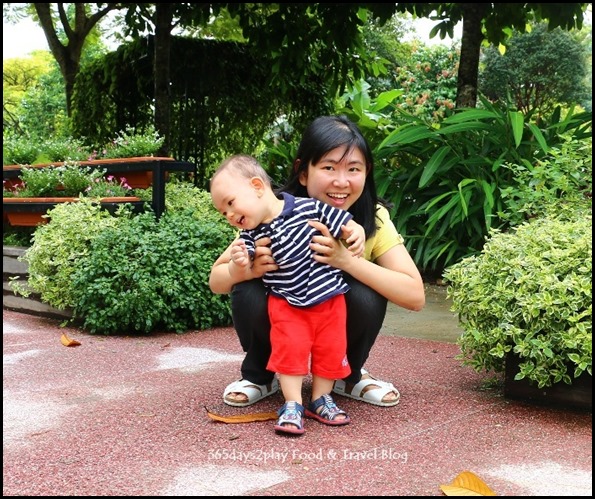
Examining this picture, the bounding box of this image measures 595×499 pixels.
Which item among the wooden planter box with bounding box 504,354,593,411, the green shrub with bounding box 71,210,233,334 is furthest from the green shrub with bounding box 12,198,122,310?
the wooden planter box with bounding box 504,354,593,411

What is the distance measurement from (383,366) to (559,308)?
113 cm

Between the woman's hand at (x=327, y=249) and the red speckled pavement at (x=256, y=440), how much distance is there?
579 millimetres

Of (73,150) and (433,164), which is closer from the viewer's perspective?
(433,164)

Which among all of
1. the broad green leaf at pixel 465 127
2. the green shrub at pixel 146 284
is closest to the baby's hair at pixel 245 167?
the green shrub at pixel 146 284

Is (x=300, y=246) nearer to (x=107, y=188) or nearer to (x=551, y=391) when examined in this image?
(x=551, y=391)

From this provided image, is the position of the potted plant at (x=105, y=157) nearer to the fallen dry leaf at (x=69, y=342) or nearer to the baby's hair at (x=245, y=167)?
the fallen dry leaf at (x=69, y=342)

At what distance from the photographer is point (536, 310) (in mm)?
2760

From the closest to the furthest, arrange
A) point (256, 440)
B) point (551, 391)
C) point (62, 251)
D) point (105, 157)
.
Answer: point (256, 440) → point (551, 391) → point (62, 251) → point (105, 157)

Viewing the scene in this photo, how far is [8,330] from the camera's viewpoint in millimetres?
4801

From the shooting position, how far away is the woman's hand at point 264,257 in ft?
8.52

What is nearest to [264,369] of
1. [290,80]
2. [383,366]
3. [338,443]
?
[338,443]

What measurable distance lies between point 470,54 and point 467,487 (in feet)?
16.1

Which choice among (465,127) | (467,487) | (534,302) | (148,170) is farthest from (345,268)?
(465,127)

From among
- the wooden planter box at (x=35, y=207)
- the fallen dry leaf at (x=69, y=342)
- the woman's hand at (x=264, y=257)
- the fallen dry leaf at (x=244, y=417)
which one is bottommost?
the fallen dry leaf at (x=69, y=342)
